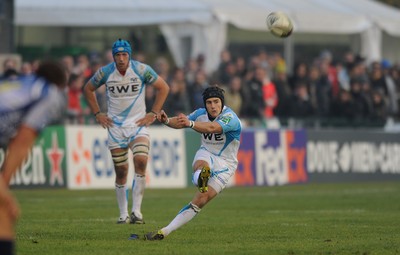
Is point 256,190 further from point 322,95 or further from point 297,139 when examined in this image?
point 322,95

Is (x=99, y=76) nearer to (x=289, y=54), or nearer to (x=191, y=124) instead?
(x=191, y=124)

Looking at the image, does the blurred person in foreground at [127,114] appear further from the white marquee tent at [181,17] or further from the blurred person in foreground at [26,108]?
the white marquee tent at [181,17]

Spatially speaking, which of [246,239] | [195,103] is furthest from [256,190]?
[246,239]

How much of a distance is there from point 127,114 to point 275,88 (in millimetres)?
13552

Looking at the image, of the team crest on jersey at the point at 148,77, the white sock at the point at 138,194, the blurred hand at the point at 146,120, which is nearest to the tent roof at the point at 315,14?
the team crest on jersey at the point at 148,77

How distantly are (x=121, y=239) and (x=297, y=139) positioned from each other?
15.9 meters

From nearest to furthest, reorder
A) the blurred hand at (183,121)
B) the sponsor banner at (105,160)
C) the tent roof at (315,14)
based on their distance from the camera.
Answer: the blurred hand at (183,121)
the sponsor banner at (105,160)
the tent roof at (315,14)

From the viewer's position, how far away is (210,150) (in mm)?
15297

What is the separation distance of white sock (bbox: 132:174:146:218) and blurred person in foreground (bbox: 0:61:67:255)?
23.6 ft

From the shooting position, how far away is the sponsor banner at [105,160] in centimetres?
2619

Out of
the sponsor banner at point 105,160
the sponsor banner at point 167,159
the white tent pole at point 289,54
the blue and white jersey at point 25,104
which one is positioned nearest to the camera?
the blue and white jersey at point 25,104

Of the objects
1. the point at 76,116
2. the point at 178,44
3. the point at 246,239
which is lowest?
the point at 246,239

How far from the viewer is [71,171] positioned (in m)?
26.1

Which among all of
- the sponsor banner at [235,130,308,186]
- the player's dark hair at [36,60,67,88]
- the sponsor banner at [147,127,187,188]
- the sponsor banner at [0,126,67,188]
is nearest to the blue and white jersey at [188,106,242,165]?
the player's dark hair at [36,60,67,88]
